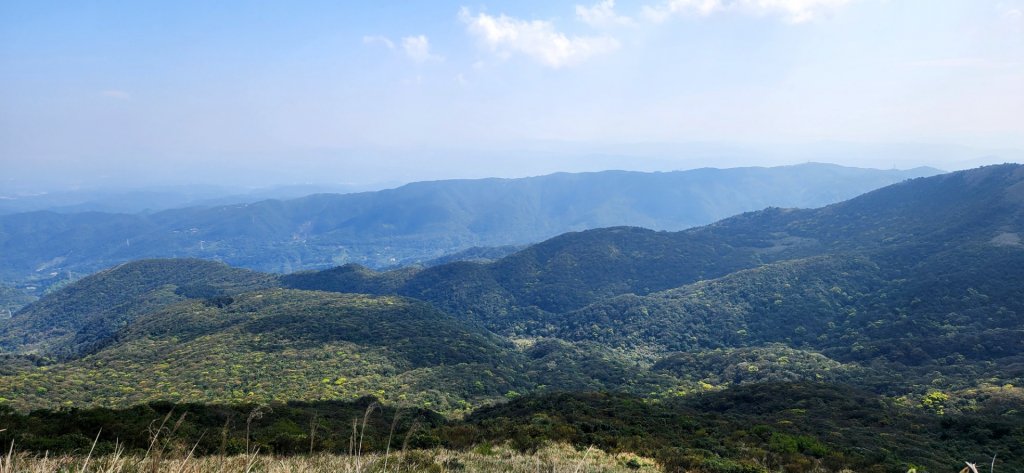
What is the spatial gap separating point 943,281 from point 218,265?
199 meters

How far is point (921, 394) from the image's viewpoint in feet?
179

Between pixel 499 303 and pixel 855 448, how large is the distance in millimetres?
123916

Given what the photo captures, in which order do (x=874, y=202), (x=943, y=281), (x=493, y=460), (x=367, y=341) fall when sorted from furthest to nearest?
1. (x=874, y=202)
2. (x=943, y=281)
3. (x=367, y=341)
4. (x=493, y=460)

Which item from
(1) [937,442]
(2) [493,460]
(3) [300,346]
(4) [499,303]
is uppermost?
(2) [493,460]

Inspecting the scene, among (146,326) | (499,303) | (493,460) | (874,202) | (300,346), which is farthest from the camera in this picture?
(874,202)

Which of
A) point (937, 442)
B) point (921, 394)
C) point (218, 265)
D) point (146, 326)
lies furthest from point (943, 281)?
point (218, 265)

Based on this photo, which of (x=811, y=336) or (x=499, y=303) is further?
(x=499, y=303)

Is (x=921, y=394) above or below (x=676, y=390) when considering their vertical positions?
above

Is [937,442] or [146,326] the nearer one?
[937,442]

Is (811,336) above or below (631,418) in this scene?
below

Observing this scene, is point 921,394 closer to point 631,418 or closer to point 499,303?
point 631,418

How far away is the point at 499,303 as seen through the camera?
14812cm

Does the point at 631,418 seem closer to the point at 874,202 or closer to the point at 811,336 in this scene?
the point at 811,336

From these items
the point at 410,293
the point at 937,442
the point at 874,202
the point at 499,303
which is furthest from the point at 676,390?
the point at 874,202
